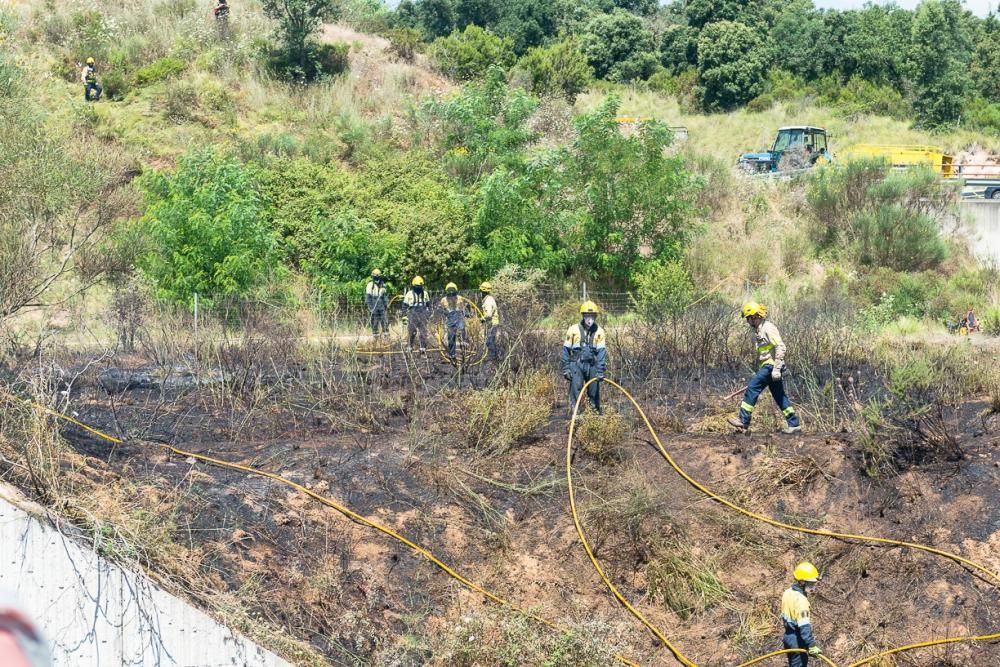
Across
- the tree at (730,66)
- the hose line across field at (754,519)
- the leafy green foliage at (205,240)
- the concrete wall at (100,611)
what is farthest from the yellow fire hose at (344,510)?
the tree at (730,66)

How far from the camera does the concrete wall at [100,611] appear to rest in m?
8.10

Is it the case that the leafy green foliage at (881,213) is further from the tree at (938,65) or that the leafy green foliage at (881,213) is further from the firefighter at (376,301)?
the tree at (938,65)

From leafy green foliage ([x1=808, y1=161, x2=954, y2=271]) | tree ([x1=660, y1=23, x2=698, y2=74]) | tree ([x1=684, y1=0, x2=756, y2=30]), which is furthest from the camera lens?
tree ([x1=684, y1=0, x2=756, y2=30])

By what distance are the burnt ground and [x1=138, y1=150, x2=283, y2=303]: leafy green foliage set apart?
754 cm

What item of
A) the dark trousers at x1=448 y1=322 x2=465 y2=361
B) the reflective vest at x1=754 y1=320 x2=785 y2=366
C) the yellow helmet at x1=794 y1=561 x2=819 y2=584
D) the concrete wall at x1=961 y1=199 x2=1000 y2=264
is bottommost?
the concrete wall at x1=961 y1=199 x2=1000 y2=264

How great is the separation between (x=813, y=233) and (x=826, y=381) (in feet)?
45.3

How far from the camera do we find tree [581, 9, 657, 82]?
44.0 meters

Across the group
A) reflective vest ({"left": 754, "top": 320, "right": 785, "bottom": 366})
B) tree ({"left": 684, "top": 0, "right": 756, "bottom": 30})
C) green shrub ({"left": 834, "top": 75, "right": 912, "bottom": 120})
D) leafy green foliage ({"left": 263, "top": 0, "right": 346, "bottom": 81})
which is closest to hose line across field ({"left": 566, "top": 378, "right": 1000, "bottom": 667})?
reflective vest ({"left": 754, "top": 320, "right": 785, "bottom": 366})

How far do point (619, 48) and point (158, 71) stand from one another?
20.8 metres

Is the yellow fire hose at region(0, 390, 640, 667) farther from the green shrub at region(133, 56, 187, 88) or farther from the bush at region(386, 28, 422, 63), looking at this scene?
the bush at region(386, 28, 422, 63)

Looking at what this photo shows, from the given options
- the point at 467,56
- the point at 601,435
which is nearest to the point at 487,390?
the point at 601,435

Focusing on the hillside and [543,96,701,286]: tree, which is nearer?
the hillside

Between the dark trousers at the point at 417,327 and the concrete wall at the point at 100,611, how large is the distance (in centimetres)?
727

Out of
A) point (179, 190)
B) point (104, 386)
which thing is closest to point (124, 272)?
point (179, 190)
